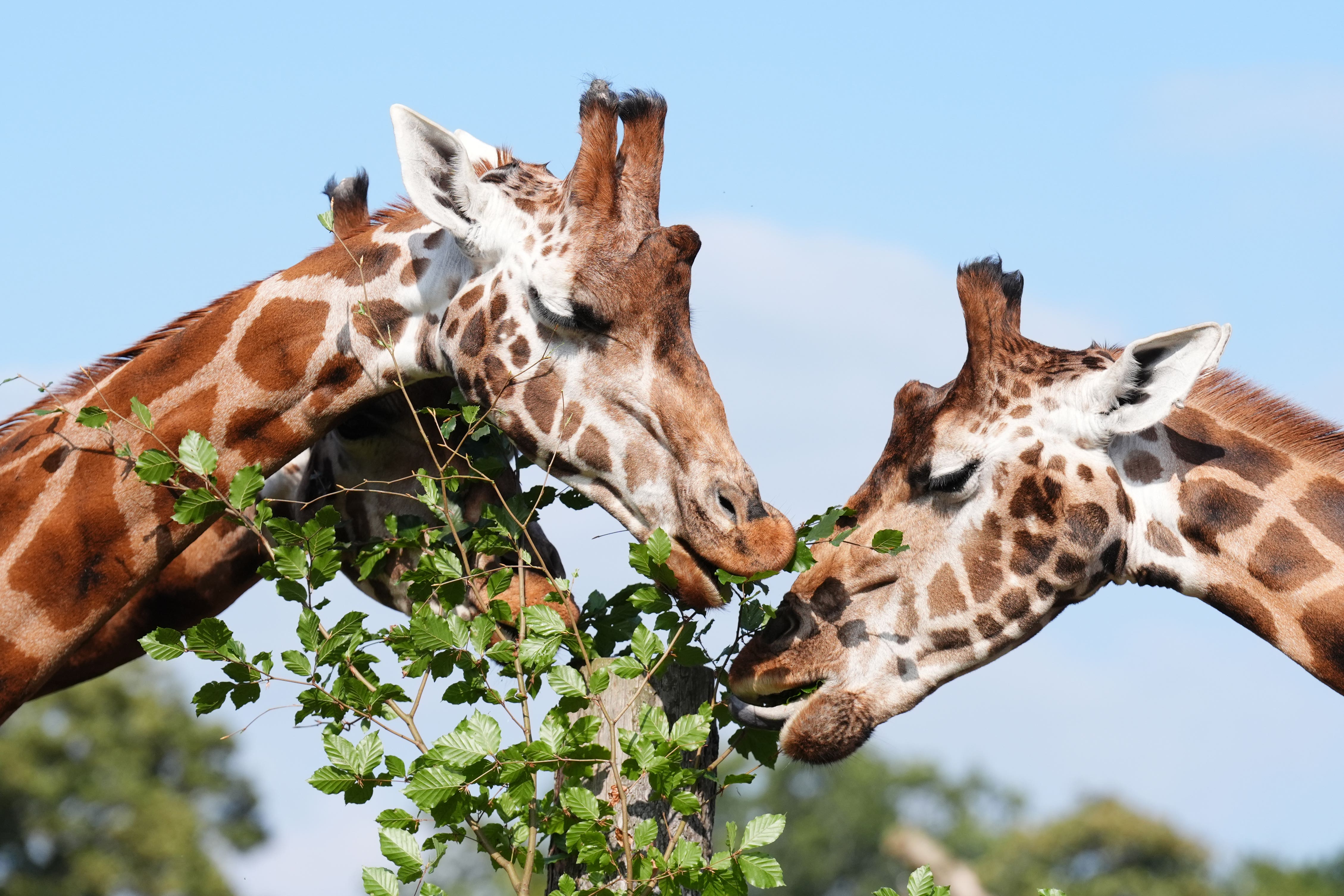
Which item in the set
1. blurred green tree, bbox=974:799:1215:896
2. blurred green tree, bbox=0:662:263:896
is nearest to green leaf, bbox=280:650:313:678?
blurred green tree, bbox=0:662:263:896

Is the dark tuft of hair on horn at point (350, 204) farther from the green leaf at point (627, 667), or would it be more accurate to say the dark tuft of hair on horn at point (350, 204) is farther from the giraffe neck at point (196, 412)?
the green leaf at point (627, 667)

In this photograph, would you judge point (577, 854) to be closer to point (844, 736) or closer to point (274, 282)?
point (844, 736)

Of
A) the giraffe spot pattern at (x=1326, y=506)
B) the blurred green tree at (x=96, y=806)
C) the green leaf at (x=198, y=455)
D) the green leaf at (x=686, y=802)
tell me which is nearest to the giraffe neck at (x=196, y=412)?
the green leaf at (x=198, y=455)

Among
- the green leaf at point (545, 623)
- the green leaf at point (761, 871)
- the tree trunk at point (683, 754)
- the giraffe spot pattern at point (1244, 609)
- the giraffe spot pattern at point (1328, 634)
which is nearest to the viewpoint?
the green leaf at point (761, 871)

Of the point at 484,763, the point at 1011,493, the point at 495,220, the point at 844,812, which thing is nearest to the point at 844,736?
the point at 1011,493

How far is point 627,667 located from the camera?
373cm

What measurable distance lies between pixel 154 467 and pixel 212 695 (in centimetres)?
91

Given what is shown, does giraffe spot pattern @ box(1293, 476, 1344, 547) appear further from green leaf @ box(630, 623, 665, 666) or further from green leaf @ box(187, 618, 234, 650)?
green leaf @ box(187, 618, 234, 650)

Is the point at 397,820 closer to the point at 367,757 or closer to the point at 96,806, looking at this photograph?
the point at 367,757

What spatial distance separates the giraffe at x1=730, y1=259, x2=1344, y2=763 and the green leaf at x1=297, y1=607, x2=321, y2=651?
1.65 meters

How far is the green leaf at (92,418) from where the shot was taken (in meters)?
4.63

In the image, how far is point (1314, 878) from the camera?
37719mm

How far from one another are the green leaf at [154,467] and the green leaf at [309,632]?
87cm

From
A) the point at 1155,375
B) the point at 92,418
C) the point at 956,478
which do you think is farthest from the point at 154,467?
the point at 1155,375
